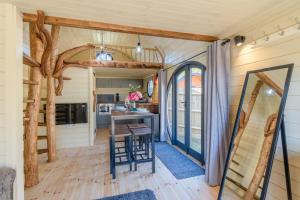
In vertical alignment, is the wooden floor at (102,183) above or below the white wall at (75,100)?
below

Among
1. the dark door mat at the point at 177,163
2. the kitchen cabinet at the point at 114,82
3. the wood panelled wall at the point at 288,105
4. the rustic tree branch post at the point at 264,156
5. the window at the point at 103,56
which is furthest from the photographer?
the kitchen cabinet at the point at 114,82

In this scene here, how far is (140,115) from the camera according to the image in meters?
2.65

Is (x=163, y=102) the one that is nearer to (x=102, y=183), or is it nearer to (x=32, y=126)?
(x=102, y=183)

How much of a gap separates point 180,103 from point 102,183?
2.53 meters

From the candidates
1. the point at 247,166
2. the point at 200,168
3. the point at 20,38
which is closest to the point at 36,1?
the point at 20,38

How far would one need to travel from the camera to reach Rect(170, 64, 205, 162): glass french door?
10.9 ft

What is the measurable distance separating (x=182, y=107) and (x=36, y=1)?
10.9 feet

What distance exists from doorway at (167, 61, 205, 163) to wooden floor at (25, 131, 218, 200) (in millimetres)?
852

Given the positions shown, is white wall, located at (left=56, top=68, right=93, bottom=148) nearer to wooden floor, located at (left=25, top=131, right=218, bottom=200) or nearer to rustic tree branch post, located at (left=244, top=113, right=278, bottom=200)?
wooden floor, located at (left=25, top=131, right=218, bottom=200)

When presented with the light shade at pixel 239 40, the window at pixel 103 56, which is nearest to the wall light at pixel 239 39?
the light shade at pixel 239 40

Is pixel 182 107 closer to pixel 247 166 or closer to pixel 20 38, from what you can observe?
pixel 247 166

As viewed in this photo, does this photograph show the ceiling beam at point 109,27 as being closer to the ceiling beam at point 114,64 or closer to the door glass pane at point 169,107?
the door glass pane at point 169,107

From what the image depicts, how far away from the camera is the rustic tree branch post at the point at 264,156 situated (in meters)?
1.70

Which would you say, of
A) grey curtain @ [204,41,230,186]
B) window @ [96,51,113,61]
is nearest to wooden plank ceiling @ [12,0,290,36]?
grey curtain @ [204,41,230,186]
